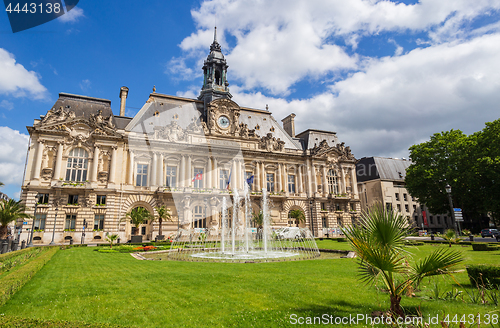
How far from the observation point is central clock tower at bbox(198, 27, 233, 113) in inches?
2136

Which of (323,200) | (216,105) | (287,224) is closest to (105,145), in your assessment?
(216,105)

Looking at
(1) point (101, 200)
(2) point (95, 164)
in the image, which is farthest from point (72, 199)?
(2) point (95, 164)

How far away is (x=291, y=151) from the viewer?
188 ft

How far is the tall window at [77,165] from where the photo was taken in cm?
4228

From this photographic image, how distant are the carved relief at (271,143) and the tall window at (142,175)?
65.6 feet

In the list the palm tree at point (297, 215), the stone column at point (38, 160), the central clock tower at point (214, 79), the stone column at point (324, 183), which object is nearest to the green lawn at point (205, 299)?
the stone column at point (38, 160)

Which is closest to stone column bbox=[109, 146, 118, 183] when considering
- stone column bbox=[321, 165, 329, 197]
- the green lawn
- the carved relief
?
the carved relief

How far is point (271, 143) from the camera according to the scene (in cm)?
5534

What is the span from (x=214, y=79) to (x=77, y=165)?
87.6ft

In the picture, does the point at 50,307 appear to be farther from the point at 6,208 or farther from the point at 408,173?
the point at 408,173

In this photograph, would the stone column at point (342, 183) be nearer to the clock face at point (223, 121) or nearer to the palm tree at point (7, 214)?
the clock face at point (223, 121)

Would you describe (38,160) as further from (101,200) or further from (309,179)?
(309,179)

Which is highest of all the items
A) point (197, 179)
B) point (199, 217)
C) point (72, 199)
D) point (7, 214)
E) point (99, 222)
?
point (197, 179)

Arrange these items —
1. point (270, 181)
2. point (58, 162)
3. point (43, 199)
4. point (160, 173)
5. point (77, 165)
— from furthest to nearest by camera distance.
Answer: point (270, 181), point (160, 173), point (77, 165), point (58, 162), point (43, 199)
